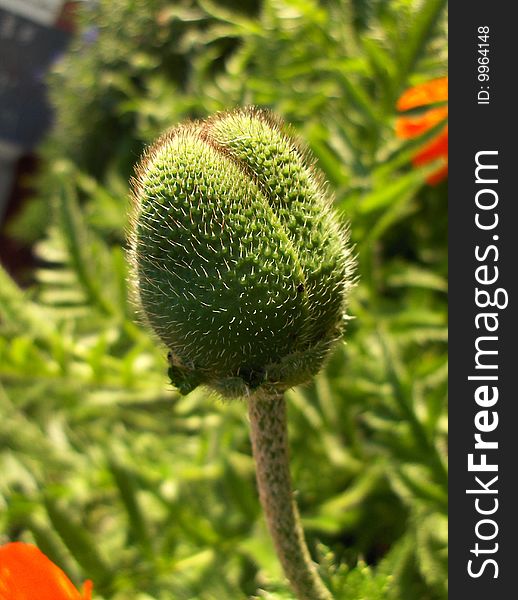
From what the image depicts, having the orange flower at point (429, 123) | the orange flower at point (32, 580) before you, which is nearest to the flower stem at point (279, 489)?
the orange flower at point (32, 580)

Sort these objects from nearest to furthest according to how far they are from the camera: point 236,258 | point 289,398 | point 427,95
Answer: point 236,258 → point 427,95 → point 289,398

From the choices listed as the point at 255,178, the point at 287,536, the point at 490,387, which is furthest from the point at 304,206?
the point at 490,387

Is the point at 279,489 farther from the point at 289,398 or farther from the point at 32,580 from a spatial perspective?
the point at 289,398

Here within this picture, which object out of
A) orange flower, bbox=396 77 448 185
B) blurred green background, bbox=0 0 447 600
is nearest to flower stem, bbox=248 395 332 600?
blurred green background, bbox=0 0 447 600

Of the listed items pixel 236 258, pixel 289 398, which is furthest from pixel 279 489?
pixel 289 398

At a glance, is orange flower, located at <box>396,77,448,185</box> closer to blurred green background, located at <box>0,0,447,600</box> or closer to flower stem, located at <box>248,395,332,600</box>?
blurred green background, located at <box>0,0,447,600</box>

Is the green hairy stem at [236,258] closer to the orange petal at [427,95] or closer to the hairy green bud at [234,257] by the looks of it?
the hairy green bud at [234,257]
